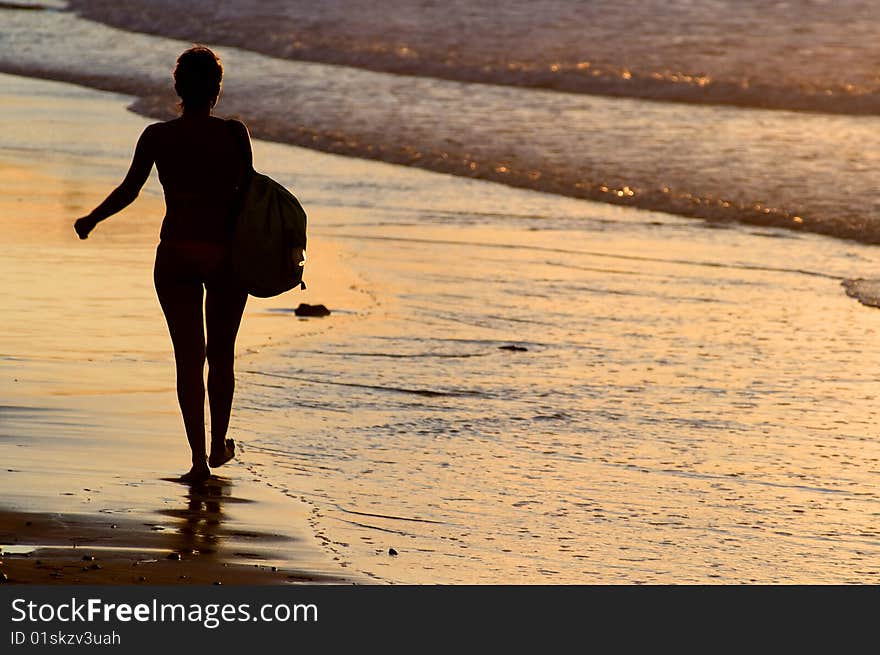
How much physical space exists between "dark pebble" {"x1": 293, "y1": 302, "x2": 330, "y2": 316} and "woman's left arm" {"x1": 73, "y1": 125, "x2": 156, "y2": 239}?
113 inches

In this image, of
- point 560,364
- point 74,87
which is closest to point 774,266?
A: point 560,364

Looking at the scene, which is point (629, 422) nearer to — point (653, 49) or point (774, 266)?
point (774, 266)

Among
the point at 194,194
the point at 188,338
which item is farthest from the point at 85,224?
the point at 188,338

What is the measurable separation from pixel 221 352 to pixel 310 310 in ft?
8.86

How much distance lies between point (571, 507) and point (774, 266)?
5.32 metres

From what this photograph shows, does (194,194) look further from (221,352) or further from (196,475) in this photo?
(196,475)

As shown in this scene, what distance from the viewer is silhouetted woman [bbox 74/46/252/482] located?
232 inches

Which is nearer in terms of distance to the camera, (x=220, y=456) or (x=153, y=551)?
(x=153, y=551)

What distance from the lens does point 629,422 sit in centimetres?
700

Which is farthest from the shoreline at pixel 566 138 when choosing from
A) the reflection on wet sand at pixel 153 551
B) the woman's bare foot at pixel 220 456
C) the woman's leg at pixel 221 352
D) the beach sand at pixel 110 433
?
the reflection on wet sand at pixel 153 551

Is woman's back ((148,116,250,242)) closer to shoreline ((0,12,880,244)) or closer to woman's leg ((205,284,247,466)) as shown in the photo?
woman's leg ((205,284,247,466))

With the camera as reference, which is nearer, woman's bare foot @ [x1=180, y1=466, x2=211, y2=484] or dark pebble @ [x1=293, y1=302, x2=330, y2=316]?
woman's bare foot @ [x1=180, y1=466, x2=211, y2=484]

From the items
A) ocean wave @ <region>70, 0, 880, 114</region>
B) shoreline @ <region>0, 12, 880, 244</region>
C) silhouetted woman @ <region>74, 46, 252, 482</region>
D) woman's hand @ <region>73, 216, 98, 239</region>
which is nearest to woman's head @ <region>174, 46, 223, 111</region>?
silhouetted woman @ <region>74, 46, 252, 482</region>

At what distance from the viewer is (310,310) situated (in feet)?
29.1
